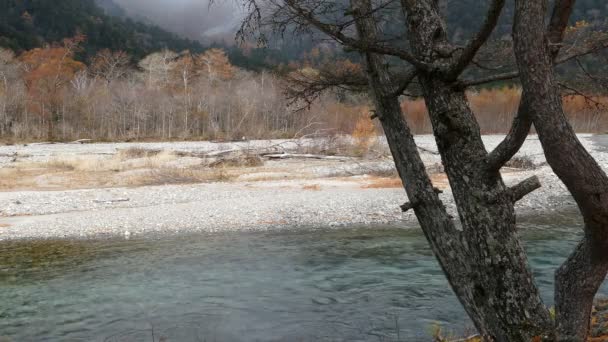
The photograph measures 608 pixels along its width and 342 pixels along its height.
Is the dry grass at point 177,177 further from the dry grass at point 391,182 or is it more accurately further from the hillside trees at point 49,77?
the hillside trees at point 49,77

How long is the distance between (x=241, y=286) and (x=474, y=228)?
7.00 m

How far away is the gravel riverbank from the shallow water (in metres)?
1.53

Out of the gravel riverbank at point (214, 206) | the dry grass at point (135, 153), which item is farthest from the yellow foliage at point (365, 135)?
the dry grass at point (135, 153)

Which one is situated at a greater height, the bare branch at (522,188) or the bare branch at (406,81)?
the bare branch at (406,81)

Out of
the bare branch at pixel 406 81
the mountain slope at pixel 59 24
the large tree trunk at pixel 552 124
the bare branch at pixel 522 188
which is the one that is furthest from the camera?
the mountain slope at pixel 59 24

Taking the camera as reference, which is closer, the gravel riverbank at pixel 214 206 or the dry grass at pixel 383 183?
the gravel riverbank at pixel 214 206

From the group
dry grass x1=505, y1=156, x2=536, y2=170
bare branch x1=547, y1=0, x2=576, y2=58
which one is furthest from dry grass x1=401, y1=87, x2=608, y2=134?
bare branch x1=547, y1=0, x2=576, y2=58

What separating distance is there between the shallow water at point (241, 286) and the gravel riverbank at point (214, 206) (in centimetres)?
153

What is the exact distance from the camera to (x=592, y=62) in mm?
3848

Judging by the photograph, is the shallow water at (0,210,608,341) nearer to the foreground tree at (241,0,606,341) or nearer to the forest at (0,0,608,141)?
the foreground tree at (241,0,606,341)

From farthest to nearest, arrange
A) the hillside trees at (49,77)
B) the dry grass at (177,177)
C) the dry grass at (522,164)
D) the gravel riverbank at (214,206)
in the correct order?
the hillside trees at (49,77), the dry grass at (522,164), the dry grass at (177,177), the gravel riverbank at (214,206)

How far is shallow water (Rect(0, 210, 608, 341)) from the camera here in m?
7.73

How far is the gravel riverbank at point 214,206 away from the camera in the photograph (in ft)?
54.4

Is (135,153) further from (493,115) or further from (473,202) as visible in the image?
(493,115)
